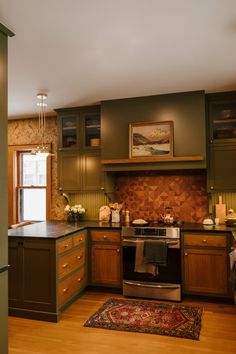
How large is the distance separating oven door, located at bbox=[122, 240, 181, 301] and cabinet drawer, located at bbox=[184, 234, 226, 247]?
152 millimetres

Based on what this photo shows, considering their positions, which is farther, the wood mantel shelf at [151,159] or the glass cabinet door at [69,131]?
the glass cabinet door at [69,131]

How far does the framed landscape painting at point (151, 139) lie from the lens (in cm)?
413

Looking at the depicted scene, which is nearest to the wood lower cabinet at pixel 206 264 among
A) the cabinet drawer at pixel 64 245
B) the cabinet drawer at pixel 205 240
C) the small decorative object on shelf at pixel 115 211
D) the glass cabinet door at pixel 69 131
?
the cabinet drawer at pixel 205 240

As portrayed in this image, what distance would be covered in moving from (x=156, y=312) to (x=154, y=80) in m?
2.70

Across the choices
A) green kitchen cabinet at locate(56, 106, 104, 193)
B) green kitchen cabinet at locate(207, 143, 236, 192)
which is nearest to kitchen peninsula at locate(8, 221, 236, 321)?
green kitchen cabinet at locate(207, 143, 236, 192)

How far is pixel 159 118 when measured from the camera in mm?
4180

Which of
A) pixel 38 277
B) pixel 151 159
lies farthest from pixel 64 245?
pixel 151 159

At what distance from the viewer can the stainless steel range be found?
3818 mm

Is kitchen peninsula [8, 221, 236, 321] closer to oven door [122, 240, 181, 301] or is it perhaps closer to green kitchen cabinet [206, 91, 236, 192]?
oven door [122, 240, 181, 301]

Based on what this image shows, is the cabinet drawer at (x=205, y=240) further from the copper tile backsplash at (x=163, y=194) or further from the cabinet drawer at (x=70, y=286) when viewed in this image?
the cabinet drawer at (x=70, y=286)

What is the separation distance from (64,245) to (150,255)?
3.56 feet

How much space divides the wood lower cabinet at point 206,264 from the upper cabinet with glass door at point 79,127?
201cm

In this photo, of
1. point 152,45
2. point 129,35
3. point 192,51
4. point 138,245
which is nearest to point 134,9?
point 129,35

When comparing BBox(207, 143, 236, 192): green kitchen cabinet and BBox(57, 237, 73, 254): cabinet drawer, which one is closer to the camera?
BBox(57, 237, 73, 254): cabinet drawer
